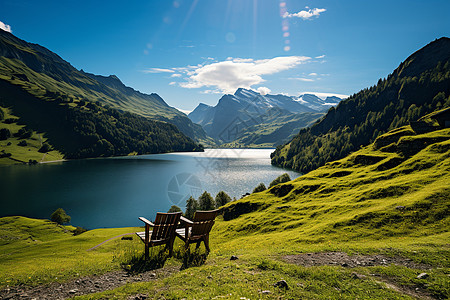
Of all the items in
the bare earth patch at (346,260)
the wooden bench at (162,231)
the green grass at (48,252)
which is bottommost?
the green grass at (48,252)

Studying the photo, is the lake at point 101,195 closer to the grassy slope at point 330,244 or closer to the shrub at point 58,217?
the shrub at point 58,217

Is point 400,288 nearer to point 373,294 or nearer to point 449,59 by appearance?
point 373,294

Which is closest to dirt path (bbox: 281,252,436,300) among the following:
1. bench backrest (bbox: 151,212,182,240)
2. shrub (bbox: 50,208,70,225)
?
bench backrest (bbox: 151,212,182,240)

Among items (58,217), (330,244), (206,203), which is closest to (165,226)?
(330,244)

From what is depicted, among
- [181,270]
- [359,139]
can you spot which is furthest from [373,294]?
[359,139]

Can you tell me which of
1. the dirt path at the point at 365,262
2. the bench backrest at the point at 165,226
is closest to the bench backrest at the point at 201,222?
the bench backrest at the point at 165,226

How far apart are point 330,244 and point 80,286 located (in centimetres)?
1503

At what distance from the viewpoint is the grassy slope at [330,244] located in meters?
8.08

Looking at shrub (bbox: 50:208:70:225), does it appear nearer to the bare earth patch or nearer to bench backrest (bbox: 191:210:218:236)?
bench backrest (bbox: 191:210:218:236)

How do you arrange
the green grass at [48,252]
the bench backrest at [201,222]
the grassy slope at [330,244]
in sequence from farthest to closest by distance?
the bench backrest at [201,222], the green grass at [48,252], the grassy slope at [330,244]

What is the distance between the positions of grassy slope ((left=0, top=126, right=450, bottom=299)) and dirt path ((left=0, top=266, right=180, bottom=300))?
0.83m

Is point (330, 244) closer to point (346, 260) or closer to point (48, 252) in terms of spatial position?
point (346, 260)

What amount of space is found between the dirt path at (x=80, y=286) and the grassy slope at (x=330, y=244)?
830mm

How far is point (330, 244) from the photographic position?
1498 centimetres
